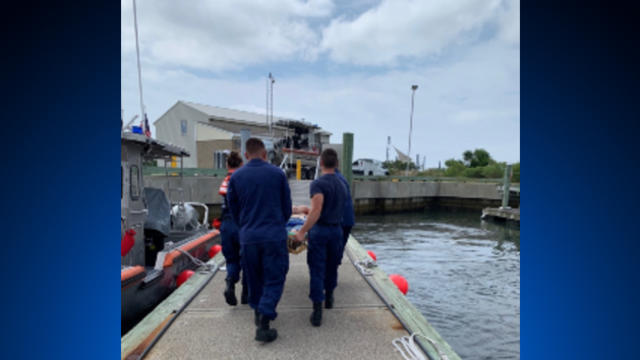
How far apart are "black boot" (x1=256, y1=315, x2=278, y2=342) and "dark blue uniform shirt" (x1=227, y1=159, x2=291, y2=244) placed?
0.72m

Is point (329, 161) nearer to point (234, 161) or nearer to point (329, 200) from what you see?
point (329, 200)

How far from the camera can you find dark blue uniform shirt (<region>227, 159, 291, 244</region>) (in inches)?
128

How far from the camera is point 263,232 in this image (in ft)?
10.6

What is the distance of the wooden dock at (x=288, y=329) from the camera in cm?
304

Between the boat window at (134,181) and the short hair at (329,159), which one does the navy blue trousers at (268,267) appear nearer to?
the short hair at (329,159)

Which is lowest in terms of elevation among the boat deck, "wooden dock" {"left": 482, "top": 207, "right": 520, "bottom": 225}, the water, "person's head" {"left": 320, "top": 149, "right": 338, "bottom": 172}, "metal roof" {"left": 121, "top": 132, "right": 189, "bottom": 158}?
the water

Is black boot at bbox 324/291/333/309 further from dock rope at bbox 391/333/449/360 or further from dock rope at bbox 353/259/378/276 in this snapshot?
dock rope at bbox 353/259/378/276

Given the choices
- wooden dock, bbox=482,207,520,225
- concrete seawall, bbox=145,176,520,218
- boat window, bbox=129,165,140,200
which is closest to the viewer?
boat window, bbox=129,165,140,200

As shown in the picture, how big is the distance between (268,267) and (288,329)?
0.76 metres

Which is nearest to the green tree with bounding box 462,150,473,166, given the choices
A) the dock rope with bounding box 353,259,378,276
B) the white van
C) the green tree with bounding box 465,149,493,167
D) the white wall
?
the green tree with bounding box 465,149,493,167

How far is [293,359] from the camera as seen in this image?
9.62 feet

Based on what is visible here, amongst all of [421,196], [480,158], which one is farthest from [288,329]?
[480,158]

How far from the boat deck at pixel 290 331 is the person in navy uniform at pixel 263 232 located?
0.22m
